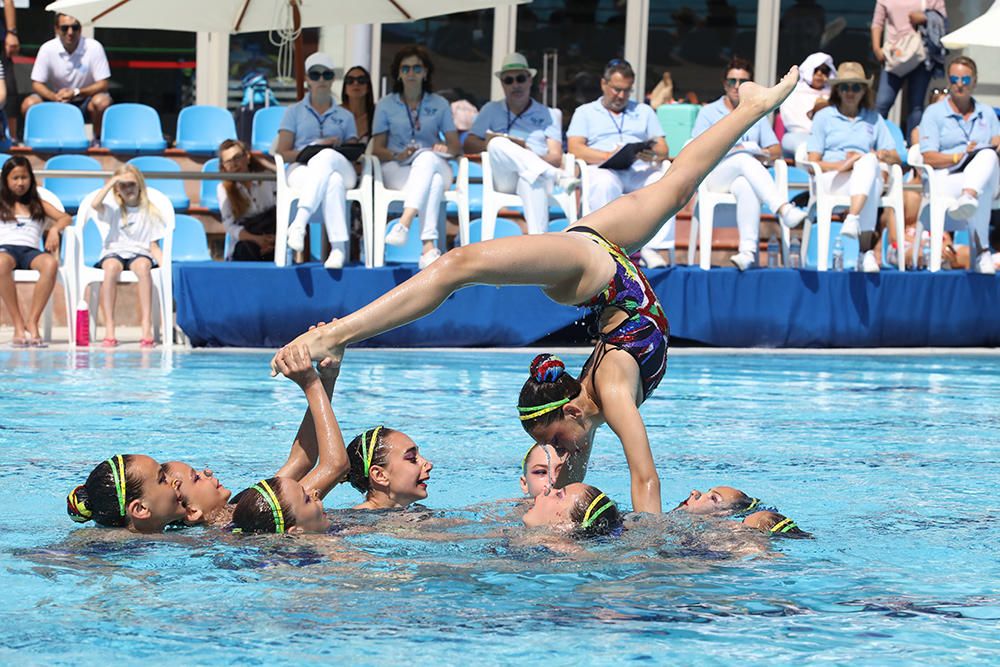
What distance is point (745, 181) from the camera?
Answer: 10508mm

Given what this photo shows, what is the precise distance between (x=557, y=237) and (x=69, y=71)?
9800 millimetres

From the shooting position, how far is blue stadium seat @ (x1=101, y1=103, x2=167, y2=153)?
12914 millimetres

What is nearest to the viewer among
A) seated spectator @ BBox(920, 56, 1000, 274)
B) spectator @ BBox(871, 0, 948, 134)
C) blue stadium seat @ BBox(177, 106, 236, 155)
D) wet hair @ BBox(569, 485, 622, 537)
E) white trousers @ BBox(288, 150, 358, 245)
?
wet hair @ BBox(569, 485, 622, 537)

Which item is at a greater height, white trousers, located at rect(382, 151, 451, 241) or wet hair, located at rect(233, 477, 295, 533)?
white trousers, located at rect(382, 151, 451, 241)

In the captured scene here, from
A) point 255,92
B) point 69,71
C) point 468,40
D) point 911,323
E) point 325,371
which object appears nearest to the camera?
point 325,371

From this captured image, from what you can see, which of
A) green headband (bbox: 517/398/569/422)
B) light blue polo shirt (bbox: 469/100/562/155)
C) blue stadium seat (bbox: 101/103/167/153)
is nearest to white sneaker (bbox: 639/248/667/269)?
light blue polo shirt (bbox: 469/100/562/155)

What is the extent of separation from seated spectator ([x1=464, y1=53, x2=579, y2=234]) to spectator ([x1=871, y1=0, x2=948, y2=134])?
14.1ft

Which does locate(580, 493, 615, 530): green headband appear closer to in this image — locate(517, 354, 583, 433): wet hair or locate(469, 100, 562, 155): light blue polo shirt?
locate(517, 354, 583, 433): wet hair

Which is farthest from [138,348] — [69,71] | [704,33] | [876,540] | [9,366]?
[704,33]

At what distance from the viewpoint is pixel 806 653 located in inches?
135

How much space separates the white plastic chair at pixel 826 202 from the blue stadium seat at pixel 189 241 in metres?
4.65

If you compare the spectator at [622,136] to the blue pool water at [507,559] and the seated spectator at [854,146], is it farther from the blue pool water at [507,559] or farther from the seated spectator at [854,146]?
the blue pool water at [507,559]

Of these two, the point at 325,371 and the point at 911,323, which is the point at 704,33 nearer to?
the point at 911,323

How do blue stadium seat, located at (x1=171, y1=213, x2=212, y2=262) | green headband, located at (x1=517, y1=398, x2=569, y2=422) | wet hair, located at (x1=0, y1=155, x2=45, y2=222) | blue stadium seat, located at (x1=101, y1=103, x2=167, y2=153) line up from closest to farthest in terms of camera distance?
green headband, located at (x1=517, y1=398, x2=569, y2=422) → wet hair, located at (x1=0, y1=155, x2=45, y2=222) → blue stadium seat, located at (x1=171, y1=213, x2=212, y2=262) → blue stadium seat, located at (x1=101, y1=103, x2=167, y2=153)
